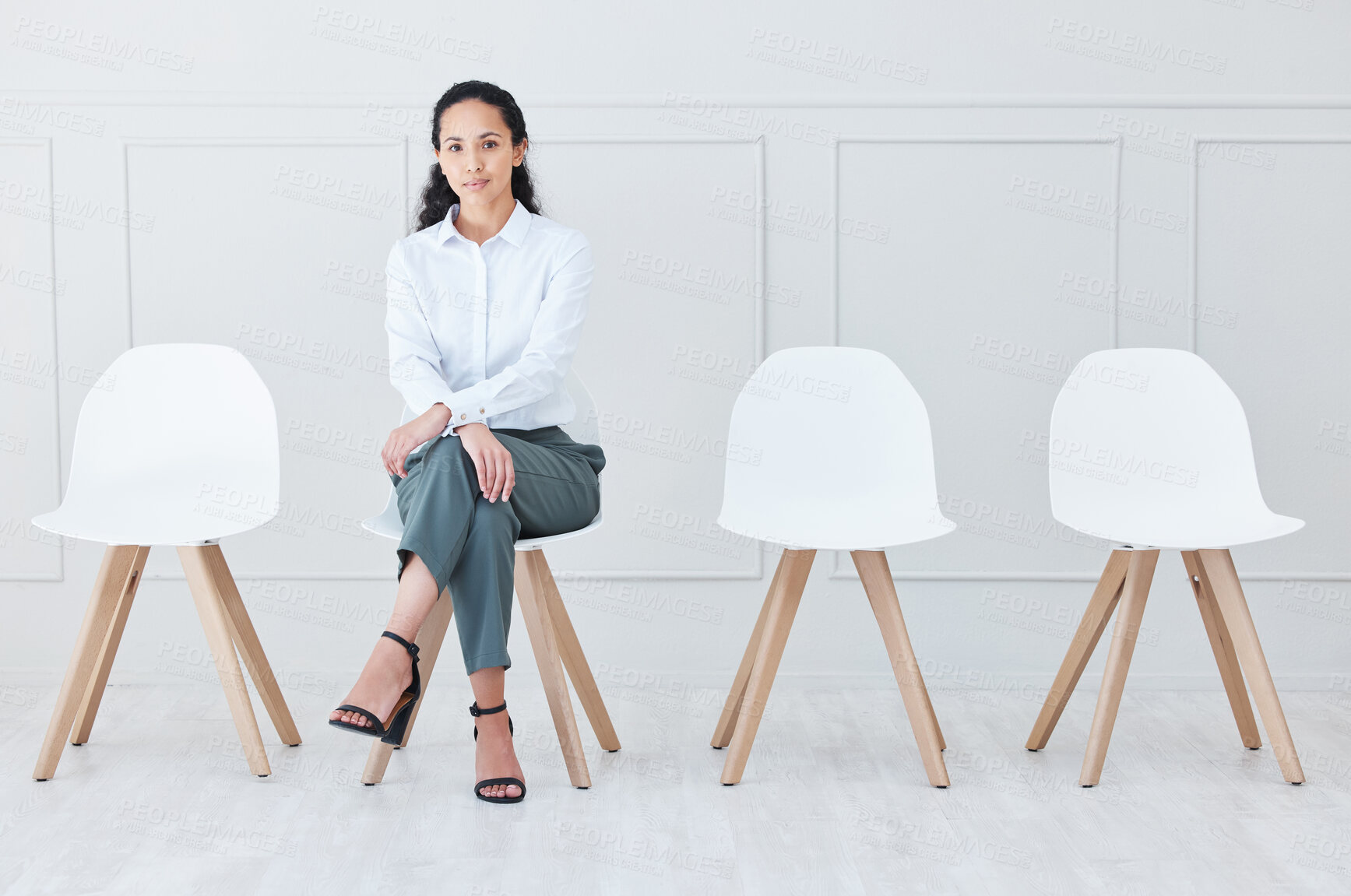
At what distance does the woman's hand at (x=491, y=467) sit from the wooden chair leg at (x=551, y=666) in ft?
0.69

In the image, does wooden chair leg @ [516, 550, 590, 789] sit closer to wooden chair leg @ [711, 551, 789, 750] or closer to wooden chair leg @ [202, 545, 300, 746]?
wooden chair leg @ [711, 551, 789, 750]

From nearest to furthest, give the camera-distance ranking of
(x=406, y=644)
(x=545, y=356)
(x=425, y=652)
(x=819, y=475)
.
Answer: (x=406, y=644)
(x=425, y=652)
(x=545, y=356)
(x=819, y=475)

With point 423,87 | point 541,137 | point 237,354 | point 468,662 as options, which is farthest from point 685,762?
point 423,87

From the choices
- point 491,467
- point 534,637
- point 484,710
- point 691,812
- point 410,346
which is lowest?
point 691,812

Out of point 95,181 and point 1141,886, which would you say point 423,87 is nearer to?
point 95,181

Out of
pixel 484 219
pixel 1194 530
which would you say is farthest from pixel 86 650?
pixel 1194 530

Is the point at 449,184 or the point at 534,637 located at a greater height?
the point at 449,184

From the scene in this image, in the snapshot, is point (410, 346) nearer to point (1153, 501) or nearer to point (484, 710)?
point (484, 710)

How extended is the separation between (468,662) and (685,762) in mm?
531

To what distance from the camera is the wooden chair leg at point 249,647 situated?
6.89ft

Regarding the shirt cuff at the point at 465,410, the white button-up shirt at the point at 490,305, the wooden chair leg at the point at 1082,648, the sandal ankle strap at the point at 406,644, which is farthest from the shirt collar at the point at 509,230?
the wooden chair leg at the point at 1082,648

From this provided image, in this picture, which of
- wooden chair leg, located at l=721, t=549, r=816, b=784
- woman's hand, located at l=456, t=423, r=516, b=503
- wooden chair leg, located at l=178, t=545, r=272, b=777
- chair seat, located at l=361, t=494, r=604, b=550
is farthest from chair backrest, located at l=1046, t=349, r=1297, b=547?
wooden chair leg, located at l=178, t=545, r=272, b=777

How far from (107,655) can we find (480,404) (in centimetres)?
98

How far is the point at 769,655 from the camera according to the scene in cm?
201
